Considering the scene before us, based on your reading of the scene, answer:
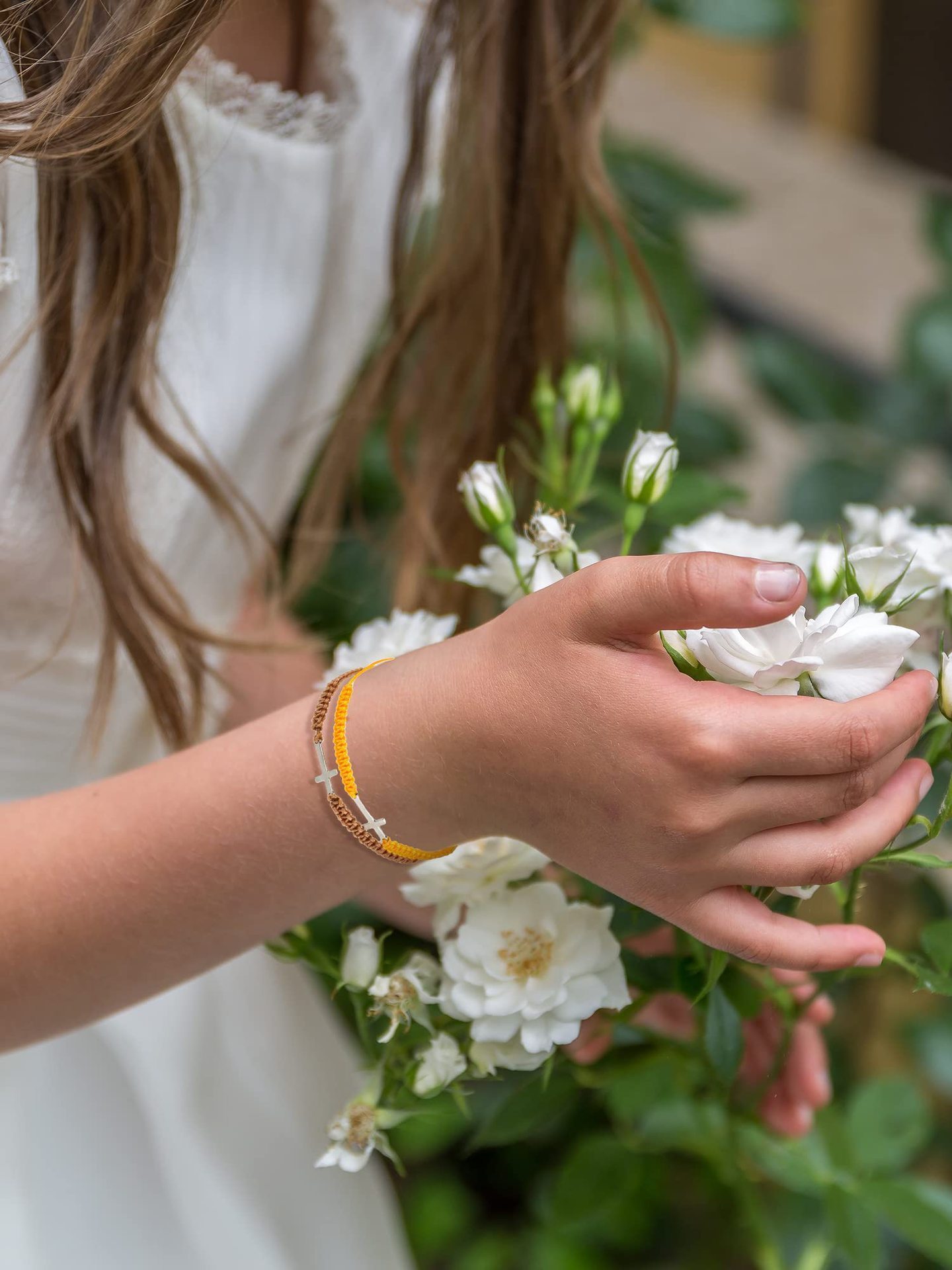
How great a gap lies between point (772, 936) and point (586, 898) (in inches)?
4.7

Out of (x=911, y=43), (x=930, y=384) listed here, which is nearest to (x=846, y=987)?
(x=930, y=384)

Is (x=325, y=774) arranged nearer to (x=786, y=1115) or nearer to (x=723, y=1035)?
(x=723, y=1035)

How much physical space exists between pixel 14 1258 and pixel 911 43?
255 cm

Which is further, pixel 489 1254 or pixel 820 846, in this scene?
pixel 489 1254

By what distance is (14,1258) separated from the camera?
2.32ft

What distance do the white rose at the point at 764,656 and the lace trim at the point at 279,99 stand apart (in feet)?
1.39

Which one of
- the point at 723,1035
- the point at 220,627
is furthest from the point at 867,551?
the point at 220,627

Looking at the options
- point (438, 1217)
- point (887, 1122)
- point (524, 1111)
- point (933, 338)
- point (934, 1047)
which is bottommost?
point (438, 1217)

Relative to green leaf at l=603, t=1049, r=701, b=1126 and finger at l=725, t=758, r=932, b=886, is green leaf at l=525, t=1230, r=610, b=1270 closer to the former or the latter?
green leaf at l=603, t=1049, r=701, b=1126

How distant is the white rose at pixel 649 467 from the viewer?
51cm

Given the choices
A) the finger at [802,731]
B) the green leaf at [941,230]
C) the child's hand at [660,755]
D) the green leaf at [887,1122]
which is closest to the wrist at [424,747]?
the child's hand at [660,755]

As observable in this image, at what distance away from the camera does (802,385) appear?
126cm

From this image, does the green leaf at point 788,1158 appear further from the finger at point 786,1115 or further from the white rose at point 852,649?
the white rose at point 852,649

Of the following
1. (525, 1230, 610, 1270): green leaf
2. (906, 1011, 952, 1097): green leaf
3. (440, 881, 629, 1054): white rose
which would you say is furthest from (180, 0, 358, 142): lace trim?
(525, 1230, 610, 1270): green leaf
